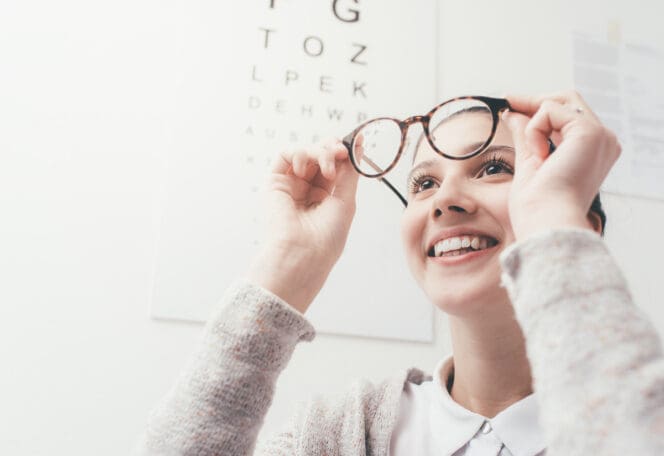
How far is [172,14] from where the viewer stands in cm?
137

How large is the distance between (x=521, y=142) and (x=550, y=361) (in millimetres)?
286

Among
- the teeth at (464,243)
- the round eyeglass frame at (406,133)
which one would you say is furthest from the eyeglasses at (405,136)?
the teeth at (464,243)

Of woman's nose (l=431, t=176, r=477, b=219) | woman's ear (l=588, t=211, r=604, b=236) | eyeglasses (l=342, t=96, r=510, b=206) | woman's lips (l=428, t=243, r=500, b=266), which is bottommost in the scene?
woman's lips (l=428, t=243, r=500, b=266)

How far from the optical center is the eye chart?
1.24m

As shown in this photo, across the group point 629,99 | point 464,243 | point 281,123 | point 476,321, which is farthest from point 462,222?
point 629,99

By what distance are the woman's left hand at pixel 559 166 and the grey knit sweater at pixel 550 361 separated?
47mm

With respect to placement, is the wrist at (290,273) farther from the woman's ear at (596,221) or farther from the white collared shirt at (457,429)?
the woman's ear at (596,221)

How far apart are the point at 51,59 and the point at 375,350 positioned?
842mm

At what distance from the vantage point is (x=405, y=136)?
880mm

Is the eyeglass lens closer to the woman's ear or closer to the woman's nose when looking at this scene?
the woman's nose

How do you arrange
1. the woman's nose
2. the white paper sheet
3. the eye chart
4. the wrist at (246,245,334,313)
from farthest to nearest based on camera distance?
1. the white paper sheet
2. the eye chart
3. the woman's nose
4. the wrist at (246,245,334,313)

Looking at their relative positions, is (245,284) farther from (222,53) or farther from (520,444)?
(222,53)

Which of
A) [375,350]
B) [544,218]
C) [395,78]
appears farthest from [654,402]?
[395,78]

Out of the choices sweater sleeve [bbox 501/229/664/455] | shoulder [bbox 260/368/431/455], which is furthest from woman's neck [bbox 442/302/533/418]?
sweater sleeve [bbox 501/229/664/455]
